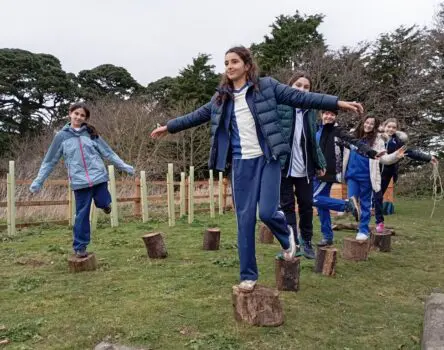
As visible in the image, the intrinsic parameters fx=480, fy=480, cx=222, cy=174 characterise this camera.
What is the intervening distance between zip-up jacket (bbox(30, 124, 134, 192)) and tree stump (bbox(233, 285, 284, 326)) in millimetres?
2575

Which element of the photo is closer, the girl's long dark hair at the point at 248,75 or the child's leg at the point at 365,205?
the girl's long dark hair at the point at 248,75

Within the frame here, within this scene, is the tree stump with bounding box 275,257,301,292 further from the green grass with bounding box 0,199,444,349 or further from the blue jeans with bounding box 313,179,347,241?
the blue jeans with bounding box 313,179,347,241

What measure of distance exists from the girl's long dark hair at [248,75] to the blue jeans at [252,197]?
0.49 metres

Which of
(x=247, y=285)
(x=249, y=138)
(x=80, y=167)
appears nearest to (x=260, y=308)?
(x=247, y=285)

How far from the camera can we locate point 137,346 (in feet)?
9.57

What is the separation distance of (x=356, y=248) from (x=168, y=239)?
3.30 meters

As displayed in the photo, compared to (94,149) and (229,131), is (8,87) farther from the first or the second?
(229,131)

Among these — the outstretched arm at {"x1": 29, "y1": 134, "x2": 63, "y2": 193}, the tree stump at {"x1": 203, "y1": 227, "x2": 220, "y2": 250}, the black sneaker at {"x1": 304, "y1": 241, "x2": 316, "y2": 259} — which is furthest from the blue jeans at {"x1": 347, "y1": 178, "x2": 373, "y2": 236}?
A: the outstretched arm at {"x1": 29, "y1": 134, "x2": 63, "y2": 193}

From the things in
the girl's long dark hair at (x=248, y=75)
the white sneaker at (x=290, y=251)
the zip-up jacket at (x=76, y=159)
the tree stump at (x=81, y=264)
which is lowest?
the tree stump at (x=81, y=264)

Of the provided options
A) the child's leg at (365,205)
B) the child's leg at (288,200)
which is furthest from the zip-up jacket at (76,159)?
the child's leg at (365,205)

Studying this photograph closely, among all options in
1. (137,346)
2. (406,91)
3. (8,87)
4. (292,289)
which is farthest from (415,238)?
(8,87)

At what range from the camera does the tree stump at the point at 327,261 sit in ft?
15.4

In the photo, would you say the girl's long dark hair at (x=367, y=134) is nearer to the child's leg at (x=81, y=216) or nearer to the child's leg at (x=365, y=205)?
the child's leg at (x=365, y=205)

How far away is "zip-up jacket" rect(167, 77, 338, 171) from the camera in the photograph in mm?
3311
